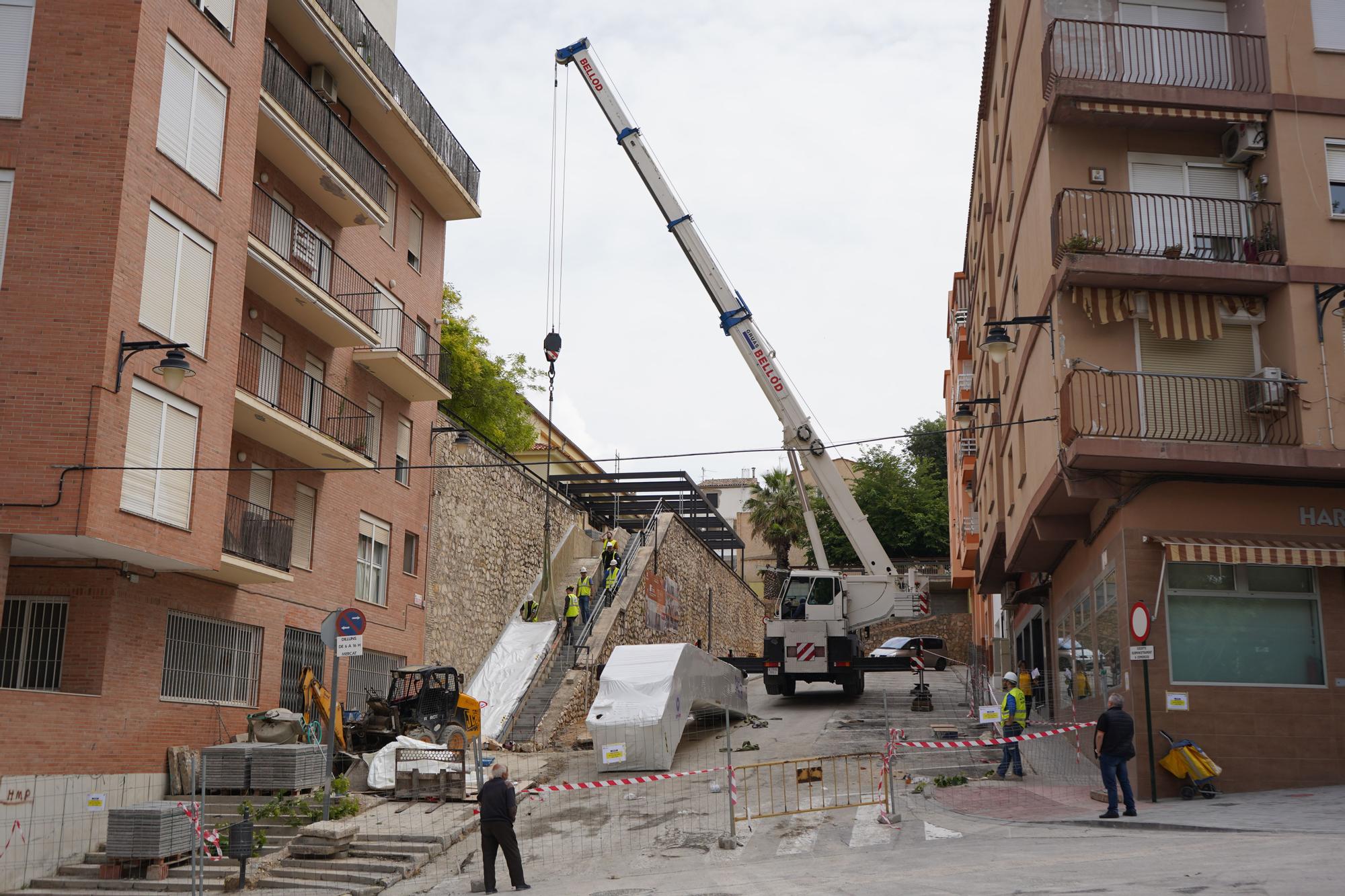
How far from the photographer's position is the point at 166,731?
17.9 m

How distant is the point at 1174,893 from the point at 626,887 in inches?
214

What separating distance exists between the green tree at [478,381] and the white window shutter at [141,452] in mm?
22036

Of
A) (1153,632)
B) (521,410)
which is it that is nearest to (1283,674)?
(1153,632)

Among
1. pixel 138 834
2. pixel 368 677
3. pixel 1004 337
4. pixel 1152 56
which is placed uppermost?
pixel 1152 56

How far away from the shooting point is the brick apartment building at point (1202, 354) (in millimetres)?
15836

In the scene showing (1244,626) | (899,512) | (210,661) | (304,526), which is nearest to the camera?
(1244,626)

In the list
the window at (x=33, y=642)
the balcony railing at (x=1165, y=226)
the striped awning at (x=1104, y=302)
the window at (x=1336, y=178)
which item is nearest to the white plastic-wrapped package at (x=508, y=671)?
the window at (x=33, y=642)

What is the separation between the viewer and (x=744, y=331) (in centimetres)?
2912

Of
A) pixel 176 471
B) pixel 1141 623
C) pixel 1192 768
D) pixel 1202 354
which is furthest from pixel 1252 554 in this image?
pixel 176 471

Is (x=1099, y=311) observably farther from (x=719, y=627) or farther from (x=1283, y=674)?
(x=719, y=627)

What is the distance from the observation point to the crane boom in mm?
29000

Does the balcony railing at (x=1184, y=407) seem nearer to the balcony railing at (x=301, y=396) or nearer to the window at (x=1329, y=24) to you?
the window at (x=1329, y=24)

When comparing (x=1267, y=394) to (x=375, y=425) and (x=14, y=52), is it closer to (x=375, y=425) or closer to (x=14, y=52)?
(x=375, y=425)

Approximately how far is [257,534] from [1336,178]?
17776 millimetres
